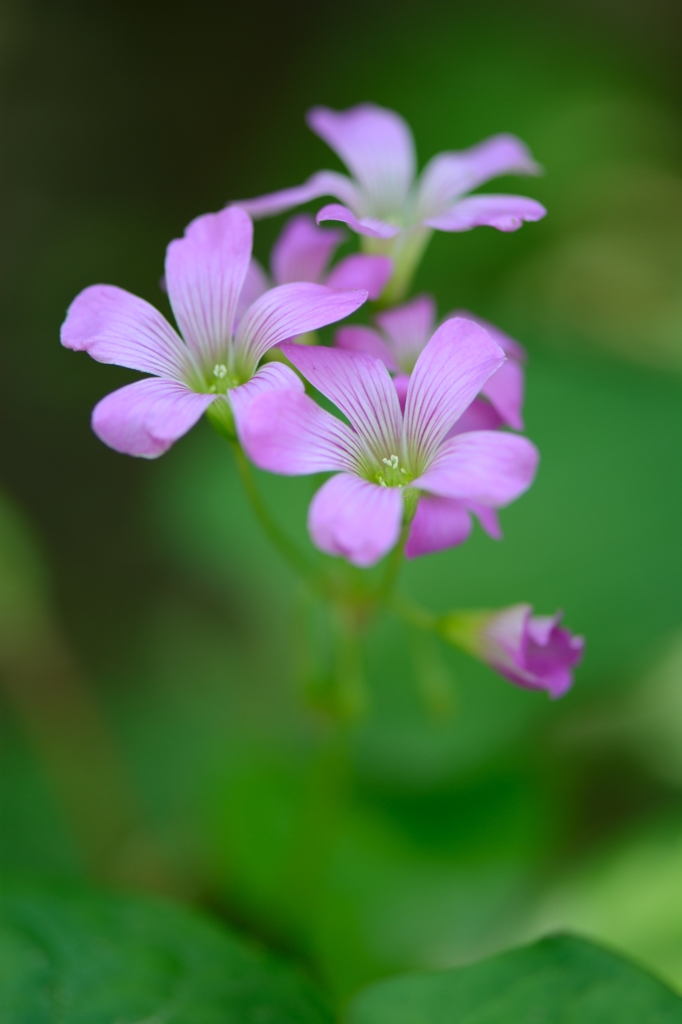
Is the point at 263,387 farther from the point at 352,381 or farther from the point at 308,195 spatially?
the point at 308,195

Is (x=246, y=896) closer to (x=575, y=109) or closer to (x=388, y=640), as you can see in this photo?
(x=388, y=640)

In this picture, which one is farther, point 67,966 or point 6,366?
point 6,366

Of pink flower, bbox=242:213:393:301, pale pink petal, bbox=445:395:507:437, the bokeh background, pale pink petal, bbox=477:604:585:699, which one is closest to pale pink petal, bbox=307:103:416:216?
pink flower, bbox=242:213:393:301

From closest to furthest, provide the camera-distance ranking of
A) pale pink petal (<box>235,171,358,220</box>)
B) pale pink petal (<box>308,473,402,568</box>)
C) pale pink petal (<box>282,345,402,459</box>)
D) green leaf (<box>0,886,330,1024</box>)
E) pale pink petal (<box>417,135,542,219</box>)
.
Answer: pale pink petal (<box>308,473,402,568</box>), pale pink petal (<box>282,345,402,459</box>), green leaf (<box>0,886,330,1024</box>), pale pink petal (<box>235,171,358,220</box>), pale pink petal (<box>417,135,542,219</box>)

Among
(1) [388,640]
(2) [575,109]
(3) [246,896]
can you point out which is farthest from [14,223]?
(3) [246,896]

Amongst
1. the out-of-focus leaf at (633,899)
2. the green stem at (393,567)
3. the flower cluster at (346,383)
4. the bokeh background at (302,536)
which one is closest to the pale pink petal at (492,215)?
the flower cluster at (346,383)

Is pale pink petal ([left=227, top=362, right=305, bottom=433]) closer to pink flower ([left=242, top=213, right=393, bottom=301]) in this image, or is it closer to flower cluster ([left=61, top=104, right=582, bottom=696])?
flower cluster ([left=61, top=104, right=582, bottom=696])
